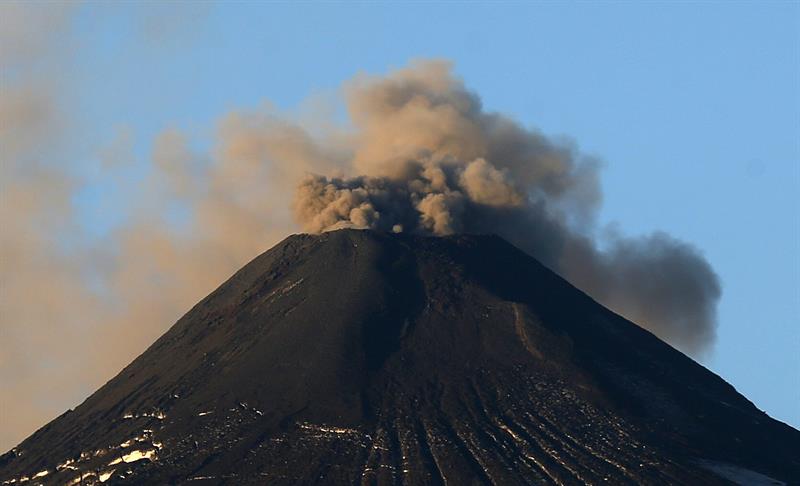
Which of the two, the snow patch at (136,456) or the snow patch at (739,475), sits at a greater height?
the snow patch at (136,456)

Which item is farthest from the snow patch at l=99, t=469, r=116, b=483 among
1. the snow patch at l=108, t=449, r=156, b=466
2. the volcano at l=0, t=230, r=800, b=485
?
the snow patch at l=108, t=449, r=156, b=466

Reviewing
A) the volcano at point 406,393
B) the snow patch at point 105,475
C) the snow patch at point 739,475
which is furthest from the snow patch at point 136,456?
the snow patch at point 739,475

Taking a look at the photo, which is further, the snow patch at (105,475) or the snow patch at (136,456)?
the snow patch at (136,456)

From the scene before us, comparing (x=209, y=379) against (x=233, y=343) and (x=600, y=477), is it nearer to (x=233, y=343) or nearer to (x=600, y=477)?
(x=233, y=343)

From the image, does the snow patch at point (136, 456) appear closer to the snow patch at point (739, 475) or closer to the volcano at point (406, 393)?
the volcano at point (406, 393)

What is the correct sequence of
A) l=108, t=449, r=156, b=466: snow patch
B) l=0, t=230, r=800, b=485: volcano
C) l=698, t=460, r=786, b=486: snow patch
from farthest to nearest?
l=108, t=449, r=156, b=466: snow patch → l=698, t=460, r=786, b=486: snow patch → l=0, t=230, r=800, b=485: volcano

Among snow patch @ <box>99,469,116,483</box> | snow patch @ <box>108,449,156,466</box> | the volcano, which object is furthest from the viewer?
snow patch @ <box>108,449,156,466</box>

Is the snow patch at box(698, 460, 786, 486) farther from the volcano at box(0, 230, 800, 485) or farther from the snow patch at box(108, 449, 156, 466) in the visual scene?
the snow patch at box(108, 449, 156, 466)

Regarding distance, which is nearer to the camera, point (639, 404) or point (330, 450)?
point (330, 450)

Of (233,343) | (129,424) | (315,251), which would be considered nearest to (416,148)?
(315,251)
